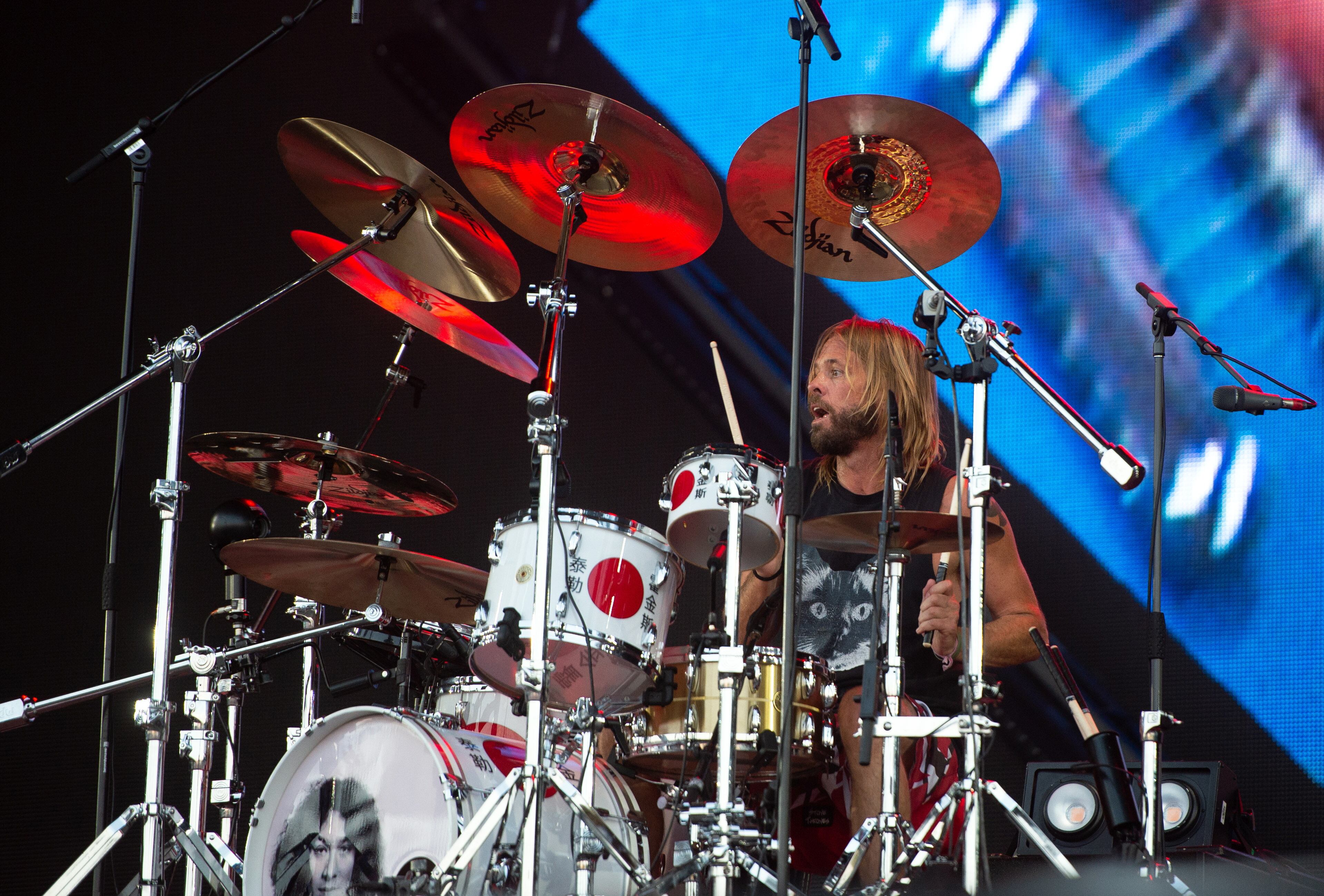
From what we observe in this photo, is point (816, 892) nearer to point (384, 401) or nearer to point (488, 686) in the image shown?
point (488, 686)

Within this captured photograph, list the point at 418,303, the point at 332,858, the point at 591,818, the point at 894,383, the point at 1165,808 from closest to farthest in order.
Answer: the point at 591,818 < the point at 332,858 < the point at 1165,808 < the point at 418,303 < the point at 894,383

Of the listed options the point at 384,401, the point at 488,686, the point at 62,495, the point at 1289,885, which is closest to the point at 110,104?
the point at 62,495

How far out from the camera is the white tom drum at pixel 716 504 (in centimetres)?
268

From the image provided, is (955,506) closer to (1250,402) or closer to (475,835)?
(1250,402)

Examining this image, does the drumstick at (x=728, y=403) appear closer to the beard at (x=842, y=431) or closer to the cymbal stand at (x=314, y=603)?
the beard at (x=842, y=431)

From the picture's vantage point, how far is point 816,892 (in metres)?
2.84

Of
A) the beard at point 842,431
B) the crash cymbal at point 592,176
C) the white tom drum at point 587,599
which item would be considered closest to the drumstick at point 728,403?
the crash cymbal at point 592,176

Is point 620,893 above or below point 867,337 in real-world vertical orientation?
below

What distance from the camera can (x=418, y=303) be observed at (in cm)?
371

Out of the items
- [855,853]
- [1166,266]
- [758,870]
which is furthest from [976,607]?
[1166,266]

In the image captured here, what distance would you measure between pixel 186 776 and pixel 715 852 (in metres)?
2.70

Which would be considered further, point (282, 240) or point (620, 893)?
point (282, 240)

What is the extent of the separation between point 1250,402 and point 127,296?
104 inches

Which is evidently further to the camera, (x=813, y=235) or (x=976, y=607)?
(x=813, y=235)
